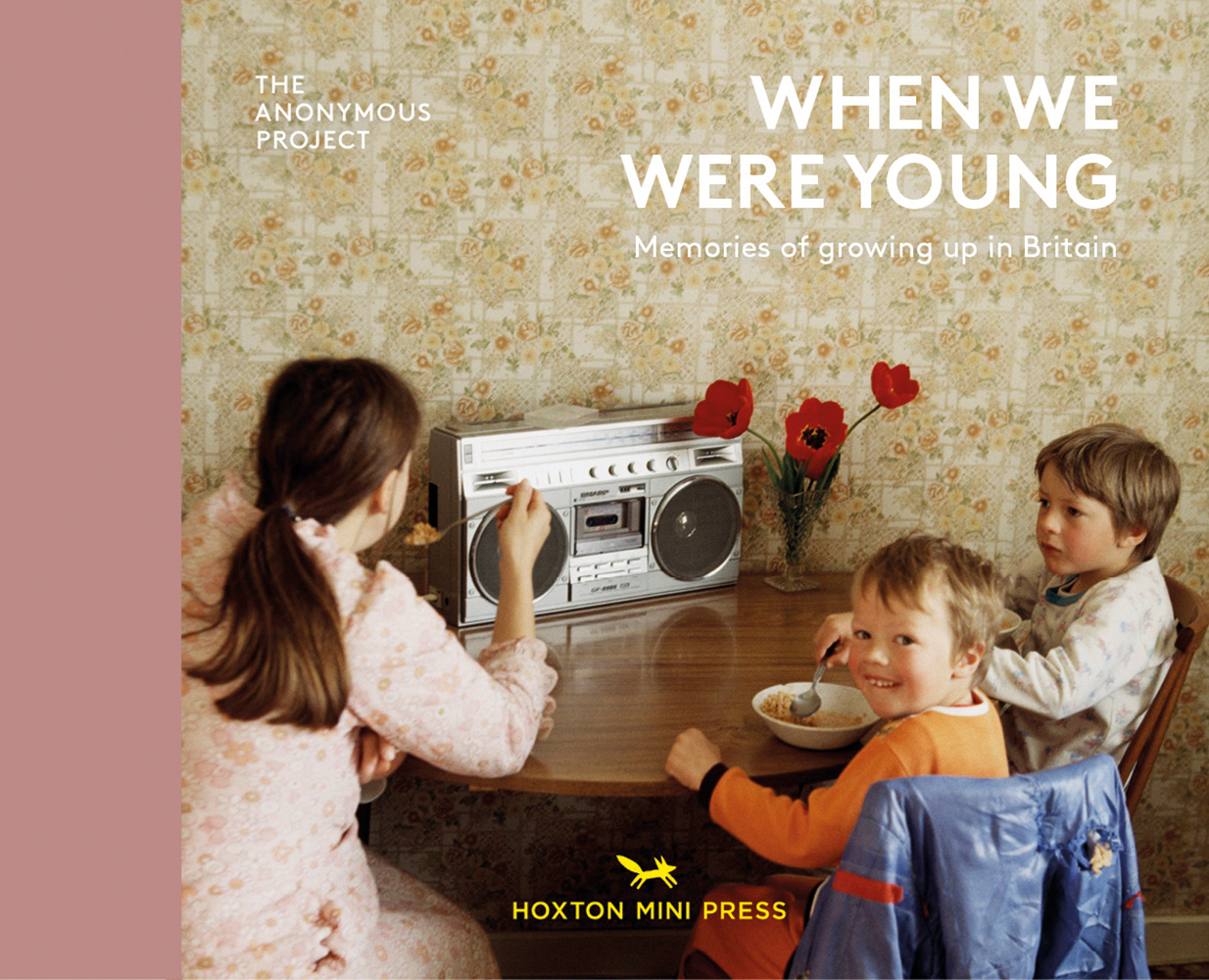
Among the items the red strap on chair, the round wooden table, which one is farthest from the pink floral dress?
the red strap on chair

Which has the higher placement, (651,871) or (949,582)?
(949,582)

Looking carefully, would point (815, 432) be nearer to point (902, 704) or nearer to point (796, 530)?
point (796, 530)

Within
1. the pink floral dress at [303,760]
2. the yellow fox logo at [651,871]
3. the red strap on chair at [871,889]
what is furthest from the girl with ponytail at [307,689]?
the yellow fox logo at [651,871]

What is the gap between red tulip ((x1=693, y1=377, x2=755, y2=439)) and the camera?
5.42 ft

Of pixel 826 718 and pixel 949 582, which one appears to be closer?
pixel 949 582

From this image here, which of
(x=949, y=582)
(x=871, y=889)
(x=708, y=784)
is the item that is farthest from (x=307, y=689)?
(x=949, y=582)

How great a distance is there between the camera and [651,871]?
6.40ft

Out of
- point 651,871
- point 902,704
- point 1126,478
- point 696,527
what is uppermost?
point 1126,478

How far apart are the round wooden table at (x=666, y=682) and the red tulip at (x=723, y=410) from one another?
274 millimetres

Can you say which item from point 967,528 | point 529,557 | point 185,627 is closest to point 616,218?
point 529,557

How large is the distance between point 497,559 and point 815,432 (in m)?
0.53

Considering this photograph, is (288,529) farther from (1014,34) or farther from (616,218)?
(1014,34)

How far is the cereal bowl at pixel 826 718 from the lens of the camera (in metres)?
1.24

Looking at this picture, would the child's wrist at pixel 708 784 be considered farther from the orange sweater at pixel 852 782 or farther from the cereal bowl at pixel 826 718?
the cereal bowl at pixel 826 718
